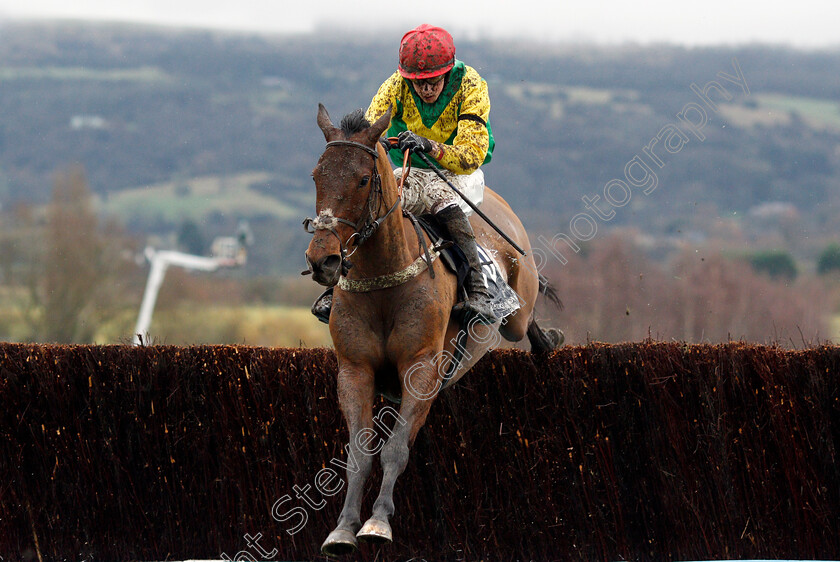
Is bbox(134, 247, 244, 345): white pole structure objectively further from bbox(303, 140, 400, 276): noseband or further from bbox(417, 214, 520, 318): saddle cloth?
bbox(303, 140, 400, 276): noseband

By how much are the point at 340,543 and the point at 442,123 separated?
3.02 m

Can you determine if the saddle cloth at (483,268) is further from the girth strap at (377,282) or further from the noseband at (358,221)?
the noseband at (358,221)

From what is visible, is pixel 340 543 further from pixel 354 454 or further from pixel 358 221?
pixel 358 221

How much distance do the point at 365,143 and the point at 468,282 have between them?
145 cm

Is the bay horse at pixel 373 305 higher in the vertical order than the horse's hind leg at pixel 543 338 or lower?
lower

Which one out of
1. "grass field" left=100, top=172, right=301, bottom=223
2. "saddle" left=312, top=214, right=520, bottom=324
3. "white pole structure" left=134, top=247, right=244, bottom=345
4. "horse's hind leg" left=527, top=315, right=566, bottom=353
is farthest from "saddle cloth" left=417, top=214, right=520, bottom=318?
"grass field" left=100, top=172, right=301, bottom=223

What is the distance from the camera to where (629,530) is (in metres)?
7.38

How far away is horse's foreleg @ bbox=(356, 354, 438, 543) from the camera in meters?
5.10

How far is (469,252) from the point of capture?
20.9 feet

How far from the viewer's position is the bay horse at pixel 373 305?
496 cm

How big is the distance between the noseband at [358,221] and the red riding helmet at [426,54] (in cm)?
128

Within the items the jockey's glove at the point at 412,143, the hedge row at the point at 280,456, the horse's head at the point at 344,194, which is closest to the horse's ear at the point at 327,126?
the horse's head at the point at 344,194

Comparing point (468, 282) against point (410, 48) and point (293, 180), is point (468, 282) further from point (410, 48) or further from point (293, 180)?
point (293, 180)

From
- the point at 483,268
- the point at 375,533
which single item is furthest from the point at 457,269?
the point at 375,533
